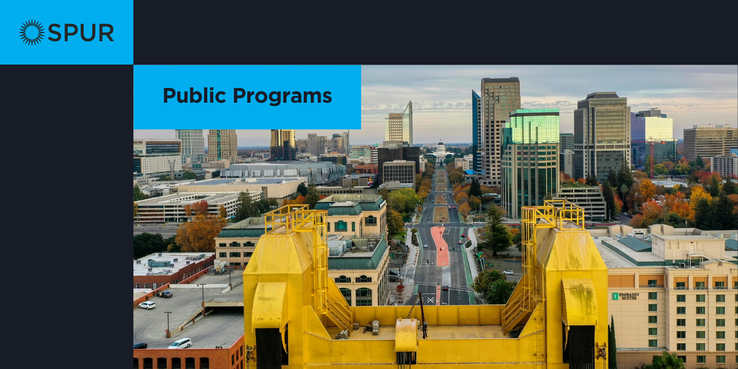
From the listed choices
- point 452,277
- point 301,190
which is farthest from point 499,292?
point 301,190

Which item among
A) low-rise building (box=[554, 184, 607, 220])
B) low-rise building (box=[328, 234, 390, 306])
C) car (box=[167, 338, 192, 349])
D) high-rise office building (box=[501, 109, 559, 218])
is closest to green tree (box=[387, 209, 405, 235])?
high-rise office building (box=[501, 109, 559, 218])

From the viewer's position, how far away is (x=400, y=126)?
105500 millimetres

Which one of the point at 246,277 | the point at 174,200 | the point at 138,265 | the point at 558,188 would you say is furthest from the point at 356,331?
the point at 174,200

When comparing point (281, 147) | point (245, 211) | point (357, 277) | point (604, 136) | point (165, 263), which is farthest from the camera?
point (281, 147)

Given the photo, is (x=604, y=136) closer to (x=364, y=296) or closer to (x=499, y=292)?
(x=499, y=292)

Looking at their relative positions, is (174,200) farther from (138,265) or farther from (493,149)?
(493,149)

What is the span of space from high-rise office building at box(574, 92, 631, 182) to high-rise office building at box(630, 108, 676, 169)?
563 inches

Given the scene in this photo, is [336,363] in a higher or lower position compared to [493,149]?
lower

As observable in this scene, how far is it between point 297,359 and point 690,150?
77877 millimetres

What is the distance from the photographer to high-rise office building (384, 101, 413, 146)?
105 m

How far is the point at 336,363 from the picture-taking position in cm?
586

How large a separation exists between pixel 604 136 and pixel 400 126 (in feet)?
162

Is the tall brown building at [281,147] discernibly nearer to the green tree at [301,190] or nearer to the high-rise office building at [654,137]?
the green tree at [301,190]

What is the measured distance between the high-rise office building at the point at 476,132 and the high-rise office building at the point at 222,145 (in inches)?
1603
